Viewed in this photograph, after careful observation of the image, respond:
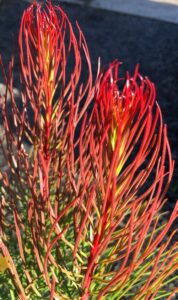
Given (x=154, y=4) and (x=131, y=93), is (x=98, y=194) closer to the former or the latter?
(x=131, y=93)

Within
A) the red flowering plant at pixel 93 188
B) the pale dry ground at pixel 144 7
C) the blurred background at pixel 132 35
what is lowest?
the blurred background at pixel 132 35

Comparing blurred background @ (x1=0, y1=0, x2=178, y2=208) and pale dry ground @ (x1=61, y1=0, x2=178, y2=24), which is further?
pale dry ground @ (x1=61, y1=0, x2=178, y2=24)

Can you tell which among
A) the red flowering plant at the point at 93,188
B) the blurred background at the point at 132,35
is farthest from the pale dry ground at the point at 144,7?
the red flowering plant at the point at 93,188

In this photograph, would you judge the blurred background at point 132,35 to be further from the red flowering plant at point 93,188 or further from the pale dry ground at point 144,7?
the red flowering plant at point 93,188

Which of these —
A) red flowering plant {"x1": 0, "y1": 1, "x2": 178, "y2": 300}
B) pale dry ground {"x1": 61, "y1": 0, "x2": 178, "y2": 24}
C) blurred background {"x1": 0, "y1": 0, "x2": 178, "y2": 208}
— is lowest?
blurred background {"x1": 0, "y1": 0, "x2": 178, "y2": 208}

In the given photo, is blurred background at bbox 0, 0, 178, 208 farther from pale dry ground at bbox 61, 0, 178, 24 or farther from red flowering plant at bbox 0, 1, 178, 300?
red flowering plant at bbox 0, 1, 178, 300

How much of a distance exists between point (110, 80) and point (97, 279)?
0.71 m

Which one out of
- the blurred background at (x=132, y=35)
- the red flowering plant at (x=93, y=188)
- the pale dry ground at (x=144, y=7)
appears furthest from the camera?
the pale dry ground at (x=144, y=7)

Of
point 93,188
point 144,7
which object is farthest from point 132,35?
point 93,188

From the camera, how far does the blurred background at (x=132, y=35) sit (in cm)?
679

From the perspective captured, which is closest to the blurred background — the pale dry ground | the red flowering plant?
the pale dry ground

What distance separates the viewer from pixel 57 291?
224 centimetres

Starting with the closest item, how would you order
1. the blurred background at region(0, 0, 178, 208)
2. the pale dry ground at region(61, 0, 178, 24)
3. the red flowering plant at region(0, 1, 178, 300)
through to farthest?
Answer: the red flowering plant at region(0, 1, 178, 300)
the blurred background at region(0, 0, 178, 208)
the pale dry ground at region(61, 0, 178, 24)

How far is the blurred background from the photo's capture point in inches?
267
